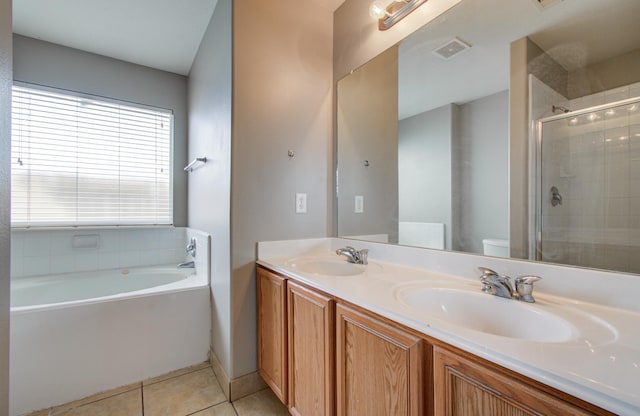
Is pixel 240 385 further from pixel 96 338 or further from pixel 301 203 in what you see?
pixel 301 203

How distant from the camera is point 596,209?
0.81m

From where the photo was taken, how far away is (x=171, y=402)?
1.48m

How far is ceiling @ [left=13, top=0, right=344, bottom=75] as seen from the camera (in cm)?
178

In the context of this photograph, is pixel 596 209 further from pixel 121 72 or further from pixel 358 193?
pixel 121 72

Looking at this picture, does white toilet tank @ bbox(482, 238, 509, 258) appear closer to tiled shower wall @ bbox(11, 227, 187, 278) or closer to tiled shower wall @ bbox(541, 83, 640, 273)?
tiled shower wall @ bbox(541, 83, 640, 273)

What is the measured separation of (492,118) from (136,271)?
2.88 m

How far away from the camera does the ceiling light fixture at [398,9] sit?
1.21 m

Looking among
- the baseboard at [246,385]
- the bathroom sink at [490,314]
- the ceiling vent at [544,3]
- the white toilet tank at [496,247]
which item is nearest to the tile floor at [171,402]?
the baseboard at [246,385]

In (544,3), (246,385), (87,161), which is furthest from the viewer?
(87,161)

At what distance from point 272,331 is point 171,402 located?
0.73 metres

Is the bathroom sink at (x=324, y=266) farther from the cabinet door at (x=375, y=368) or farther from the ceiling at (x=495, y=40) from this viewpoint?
the ceiling at (x=495, y=40)

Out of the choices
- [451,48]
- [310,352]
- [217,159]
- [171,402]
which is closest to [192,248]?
[217,159]

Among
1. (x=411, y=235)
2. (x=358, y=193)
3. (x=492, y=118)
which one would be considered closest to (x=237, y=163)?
(x=358, y=193)

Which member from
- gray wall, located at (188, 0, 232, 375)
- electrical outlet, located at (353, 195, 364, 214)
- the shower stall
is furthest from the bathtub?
the shower stall
